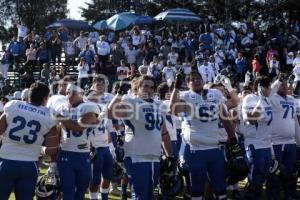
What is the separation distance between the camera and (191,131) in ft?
24.4

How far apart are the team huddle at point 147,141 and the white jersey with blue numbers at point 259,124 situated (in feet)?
0.05

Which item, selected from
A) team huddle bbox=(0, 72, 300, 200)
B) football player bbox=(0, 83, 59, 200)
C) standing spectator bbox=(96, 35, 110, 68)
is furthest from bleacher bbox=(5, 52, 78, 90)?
football player bbox=(0, 83, 59, 200)

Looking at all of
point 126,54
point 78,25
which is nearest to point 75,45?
point 126,54

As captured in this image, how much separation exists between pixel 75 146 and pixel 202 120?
1779mm

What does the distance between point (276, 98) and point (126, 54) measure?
1368cm

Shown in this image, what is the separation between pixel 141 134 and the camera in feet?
22.2

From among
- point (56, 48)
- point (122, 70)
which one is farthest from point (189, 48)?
point (56, 48)

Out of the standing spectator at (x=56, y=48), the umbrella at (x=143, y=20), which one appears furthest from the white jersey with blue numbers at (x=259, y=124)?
the umbrella at (x=143, y=20)

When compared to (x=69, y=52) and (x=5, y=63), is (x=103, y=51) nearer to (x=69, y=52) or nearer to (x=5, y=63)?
(x=69, y=52)

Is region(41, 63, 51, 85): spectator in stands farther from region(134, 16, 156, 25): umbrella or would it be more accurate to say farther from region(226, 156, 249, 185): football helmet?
region(226, 156, 249, 185): football helmet

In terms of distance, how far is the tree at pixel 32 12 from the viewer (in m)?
49.0

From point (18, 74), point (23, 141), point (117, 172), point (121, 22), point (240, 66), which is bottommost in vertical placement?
point (117, 172)

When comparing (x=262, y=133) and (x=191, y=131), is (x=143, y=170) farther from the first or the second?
(x=262, y=133)

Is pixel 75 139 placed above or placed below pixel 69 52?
below
